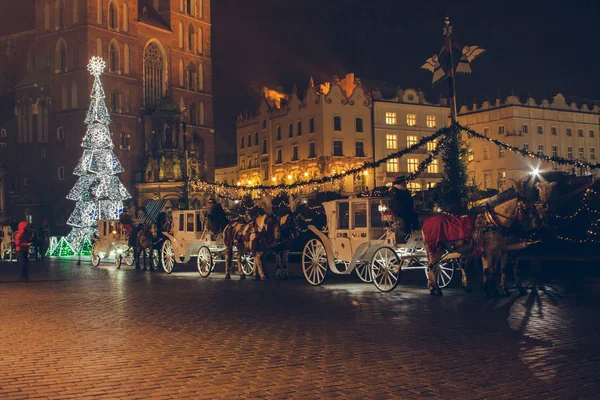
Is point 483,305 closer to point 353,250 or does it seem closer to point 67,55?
point 353,250

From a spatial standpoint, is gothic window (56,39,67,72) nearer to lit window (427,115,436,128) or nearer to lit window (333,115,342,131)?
lit window (333,115,342,131)

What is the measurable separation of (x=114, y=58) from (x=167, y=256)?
50.4 metres

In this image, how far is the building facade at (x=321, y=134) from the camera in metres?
73.8

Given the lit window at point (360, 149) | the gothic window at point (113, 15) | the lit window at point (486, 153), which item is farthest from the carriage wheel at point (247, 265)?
the lit window at point (486, 153)

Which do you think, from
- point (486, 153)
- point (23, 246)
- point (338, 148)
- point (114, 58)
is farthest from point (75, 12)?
point (23, 246)

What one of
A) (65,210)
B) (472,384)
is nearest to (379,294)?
(472,384)

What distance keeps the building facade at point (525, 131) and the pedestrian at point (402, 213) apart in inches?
2454

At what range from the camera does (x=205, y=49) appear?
85.8 m

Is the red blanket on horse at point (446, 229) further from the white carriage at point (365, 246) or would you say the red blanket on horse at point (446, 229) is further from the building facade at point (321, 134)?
the building facade at point (321, 134)

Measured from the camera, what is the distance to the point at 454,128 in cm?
2164

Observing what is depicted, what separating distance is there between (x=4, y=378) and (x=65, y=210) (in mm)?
64668

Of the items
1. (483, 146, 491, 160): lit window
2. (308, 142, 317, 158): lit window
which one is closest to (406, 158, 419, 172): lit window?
(483, 146, 491, 160): lit window

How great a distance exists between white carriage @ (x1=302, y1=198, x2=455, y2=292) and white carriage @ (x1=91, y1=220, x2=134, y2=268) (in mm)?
13286

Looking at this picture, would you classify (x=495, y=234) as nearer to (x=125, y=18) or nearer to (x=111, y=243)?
(x=111, y=243)
